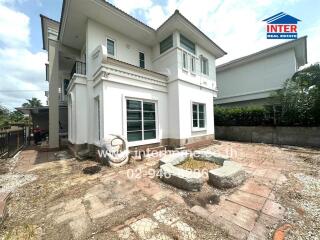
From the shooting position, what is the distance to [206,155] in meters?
5.61

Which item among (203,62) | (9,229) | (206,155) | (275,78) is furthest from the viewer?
(275,78)

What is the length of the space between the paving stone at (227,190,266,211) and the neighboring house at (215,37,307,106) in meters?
9.52

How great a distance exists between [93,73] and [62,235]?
6417 millimetres

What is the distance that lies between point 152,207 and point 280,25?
12.4 m

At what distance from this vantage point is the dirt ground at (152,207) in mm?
2389

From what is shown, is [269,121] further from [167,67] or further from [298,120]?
[167,67]

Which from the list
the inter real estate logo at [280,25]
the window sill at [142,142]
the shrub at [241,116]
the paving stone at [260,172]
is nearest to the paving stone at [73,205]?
the window sill at [142,142]

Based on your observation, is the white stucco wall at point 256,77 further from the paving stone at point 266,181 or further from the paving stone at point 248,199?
the paving stone at point 248,199

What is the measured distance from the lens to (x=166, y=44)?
8.85 m

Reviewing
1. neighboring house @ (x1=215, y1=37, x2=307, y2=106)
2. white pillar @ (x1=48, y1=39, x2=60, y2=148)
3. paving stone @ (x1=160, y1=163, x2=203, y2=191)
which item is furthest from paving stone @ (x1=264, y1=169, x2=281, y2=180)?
white pillar @ (x1=48, y1=39, x2=60, y2=148)

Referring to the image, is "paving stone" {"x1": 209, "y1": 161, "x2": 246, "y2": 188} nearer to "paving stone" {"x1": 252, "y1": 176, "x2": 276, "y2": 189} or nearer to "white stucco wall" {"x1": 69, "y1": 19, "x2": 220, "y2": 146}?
"paving stone" {"x1": 252, "y1": 176, "x2": 276, "y2": 189}

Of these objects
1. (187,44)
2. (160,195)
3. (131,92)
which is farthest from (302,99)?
(160,195)

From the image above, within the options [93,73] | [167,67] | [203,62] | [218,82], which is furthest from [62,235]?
[218,82]

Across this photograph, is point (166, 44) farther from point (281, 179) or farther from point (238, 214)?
point (238, 214)
